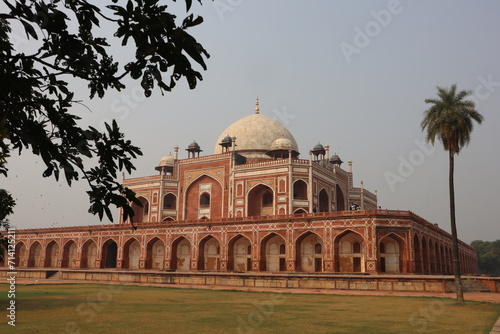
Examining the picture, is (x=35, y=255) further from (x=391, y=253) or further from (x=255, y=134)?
(x=391, y=253)

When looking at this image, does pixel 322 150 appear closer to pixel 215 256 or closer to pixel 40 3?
pixel 215 256

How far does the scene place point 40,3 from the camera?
3.10m

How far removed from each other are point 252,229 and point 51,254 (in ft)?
81.2

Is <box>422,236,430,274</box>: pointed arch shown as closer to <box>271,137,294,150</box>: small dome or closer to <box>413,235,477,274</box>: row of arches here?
<box>413,235,477,274</box>: row of arches

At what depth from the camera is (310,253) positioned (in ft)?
112

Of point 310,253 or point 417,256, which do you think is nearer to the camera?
point 417,256

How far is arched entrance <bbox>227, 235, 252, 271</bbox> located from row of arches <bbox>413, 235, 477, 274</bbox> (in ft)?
42.7

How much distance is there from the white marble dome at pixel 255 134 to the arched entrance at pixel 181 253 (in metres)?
12.6

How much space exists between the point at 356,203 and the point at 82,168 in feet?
153

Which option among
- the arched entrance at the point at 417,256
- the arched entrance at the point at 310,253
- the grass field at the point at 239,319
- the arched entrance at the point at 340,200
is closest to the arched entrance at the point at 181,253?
the arched entrance at the point at 310,253

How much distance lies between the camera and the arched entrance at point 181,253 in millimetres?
38781

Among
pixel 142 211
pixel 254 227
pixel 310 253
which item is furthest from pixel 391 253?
pixel 142 211

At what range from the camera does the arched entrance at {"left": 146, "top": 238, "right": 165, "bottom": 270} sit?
131ft

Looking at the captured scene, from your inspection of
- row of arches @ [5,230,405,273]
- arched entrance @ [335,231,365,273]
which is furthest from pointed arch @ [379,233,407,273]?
arched entrance @ [335,231,365,273]
